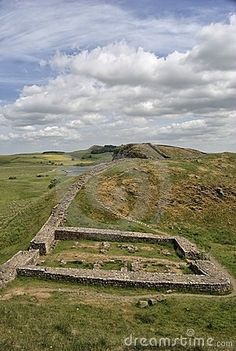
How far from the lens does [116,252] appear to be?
104 feet

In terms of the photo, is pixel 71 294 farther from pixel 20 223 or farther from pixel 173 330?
pixel 20 223

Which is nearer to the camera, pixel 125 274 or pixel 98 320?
pixel 98 320

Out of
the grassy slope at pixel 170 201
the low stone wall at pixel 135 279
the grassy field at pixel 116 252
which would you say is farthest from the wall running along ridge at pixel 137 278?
the grassy slope at pixel 170 201

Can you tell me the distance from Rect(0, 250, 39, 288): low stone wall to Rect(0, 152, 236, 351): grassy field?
2.02 feet

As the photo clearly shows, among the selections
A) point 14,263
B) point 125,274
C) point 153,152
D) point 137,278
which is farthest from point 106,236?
point 153,152

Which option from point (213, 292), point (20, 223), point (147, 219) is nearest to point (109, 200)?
point (147, 219)

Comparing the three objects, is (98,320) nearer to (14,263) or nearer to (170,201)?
(14,263)

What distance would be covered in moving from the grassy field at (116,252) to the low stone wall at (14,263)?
62cm

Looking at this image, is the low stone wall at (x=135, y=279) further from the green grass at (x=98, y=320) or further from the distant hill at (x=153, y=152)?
the distant hill at (x=153, y=152)

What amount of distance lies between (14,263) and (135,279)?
28.4 feet

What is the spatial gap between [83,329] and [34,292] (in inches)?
264

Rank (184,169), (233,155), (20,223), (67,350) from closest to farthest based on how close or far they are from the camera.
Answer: (67,350) → (20,223) → (184,169) → (233,155)

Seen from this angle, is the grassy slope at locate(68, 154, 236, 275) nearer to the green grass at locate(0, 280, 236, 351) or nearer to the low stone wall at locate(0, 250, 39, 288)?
the low stone wall at locate(0, 250, 39, 288)

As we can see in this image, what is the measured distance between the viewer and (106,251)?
31.5 metres
